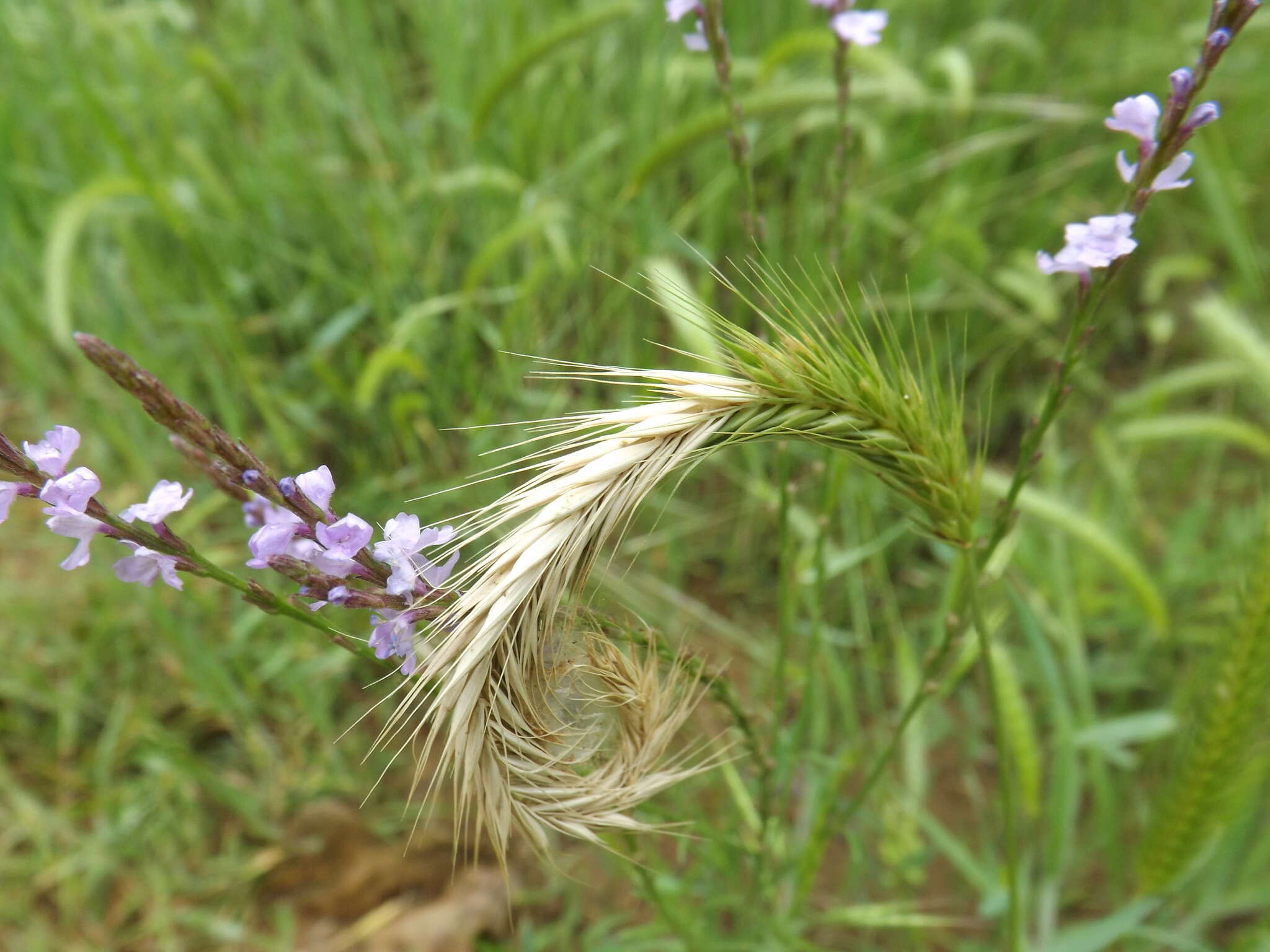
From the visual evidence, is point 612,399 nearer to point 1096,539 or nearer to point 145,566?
point 1096,539

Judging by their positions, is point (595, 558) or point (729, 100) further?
point (729, 100)

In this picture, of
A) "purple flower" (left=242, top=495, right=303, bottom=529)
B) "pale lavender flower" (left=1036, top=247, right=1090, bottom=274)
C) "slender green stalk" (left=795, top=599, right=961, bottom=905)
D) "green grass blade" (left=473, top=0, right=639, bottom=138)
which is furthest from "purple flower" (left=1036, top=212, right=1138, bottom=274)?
"green grass blade" (left=473, top=0, right=639, bottom=138)

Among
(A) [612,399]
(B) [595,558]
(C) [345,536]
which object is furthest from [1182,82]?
(A) [612,399]

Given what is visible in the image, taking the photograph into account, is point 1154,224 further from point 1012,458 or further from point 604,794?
point 604,794

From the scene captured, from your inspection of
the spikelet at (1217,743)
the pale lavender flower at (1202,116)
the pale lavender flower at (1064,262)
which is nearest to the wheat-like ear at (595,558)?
the pale lavender flower at (1064,262)

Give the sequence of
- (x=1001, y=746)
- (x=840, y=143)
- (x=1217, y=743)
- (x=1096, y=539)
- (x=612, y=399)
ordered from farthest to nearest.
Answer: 1. (x=612, y=399)
2. (x=1096, y=539)
3. (x=1217, y=743)
4. (x=840, y=143)
5. (x=1001, y=746)

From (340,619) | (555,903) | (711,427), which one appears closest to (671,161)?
(340,619)

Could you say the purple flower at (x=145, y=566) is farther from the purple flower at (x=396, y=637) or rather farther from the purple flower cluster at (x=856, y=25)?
the purple flower cluster at (x=856, y=25)
